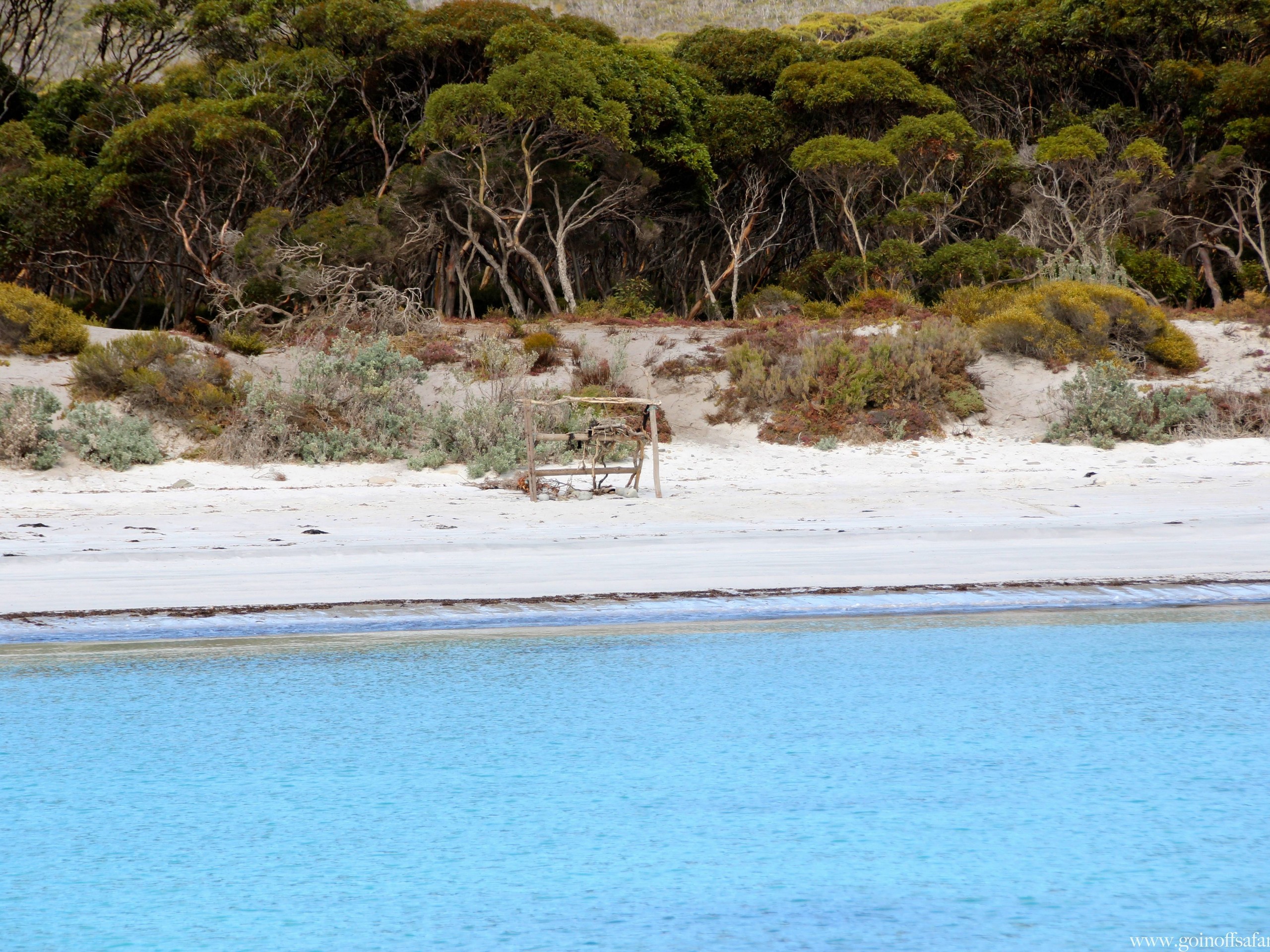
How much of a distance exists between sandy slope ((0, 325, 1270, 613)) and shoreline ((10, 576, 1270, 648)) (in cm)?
22

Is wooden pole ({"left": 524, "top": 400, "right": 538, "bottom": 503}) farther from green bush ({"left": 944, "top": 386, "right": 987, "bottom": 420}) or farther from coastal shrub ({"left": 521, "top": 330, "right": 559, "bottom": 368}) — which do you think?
green bush ({"left": 944, "top": 386, "right": 987, "bottom": 420})

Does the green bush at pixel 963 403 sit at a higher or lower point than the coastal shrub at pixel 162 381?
lower

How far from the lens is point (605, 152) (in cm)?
2638

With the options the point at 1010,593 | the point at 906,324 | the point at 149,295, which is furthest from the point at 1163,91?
the point at 149,295

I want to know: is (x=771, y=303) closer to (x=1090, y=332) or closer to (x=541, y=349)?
(x=541, y=349)

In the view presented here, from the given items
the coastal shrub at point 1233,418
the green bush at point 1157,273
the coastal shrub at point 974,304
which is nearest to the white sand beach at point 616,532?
the coastal shrub at point 1233,418

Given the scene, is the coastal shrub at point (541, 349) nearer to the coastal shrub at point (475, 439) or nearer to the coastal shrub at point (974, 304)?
the coastal shrub at point (475, 439)

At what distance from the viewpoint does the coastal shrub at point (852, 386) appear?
52.4 feet

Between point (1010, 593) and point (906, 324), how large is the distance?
1244 cm

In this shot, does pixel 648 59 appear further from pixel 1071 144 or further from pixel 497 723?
pixel 497 723

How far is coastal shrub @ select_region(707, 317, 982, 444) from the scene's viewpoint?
52.4 ft

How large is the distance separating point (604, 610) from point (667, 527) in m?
2.85

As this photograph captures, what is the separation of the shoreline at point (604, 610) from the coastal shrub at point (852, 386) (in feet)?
27.4

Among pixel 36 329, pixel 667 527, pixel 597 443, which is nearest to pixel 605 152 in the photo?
pixel 36 329
